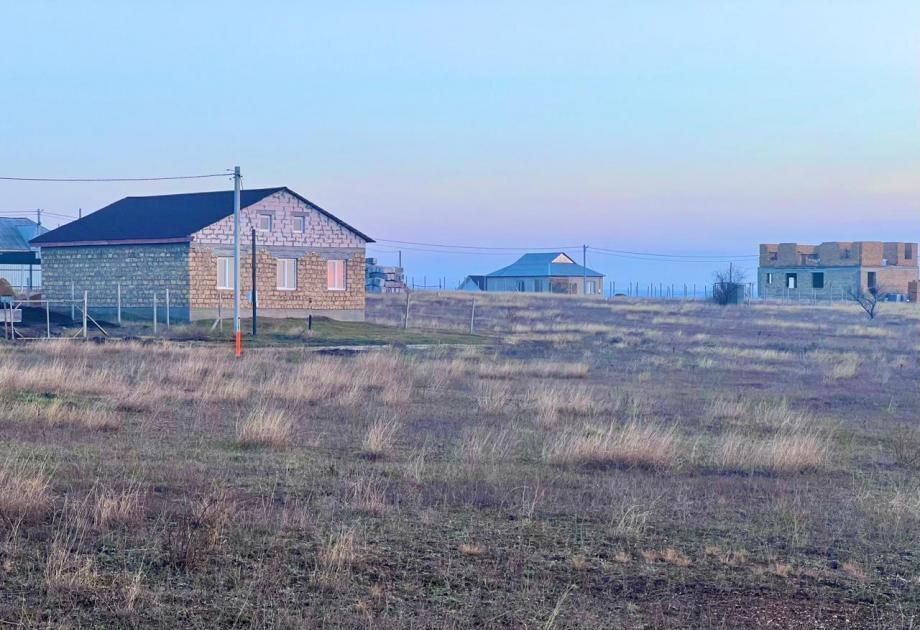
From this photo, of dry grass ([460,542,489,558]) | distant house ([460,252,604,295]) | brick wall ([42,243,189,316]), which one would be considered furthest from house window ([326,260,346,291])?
distant house ([460,252,604,295])

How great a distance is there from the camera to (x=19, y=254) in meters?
64.2

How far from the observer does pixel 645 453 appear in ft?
39.5

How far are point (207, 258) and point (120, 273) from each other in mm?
3945

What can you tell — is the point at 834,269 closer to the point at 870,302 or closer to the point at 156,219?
the point at 870,302

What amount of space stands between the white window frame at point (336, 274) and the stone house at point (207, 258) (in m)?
0.04

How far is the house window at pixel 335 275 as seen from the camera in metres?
44.9

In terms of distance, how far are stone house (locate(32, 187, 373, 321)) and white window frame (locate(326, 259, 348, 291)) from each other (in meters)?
0.04

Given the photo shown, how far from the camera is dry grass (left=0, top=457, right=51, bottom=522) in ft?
26.8

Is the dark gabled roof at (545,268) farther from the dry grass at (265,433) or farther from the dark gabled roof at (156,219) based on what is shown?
the dry grass at (265,433)

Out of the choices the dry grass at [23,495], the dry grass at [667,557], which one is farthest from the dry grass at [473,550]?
the dry grass at [23,495]

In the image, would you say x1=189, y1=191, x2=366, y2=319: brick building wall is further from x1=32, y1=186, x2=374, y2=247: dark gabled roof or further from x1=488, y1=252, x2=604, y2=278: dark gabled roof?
x1=488, y1=252, x2=604, y2=278: dark gabled roof

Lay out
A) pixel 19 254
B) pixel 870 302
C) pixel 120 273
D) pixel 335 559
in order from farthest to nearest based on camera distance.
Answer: pixel 19 254 → pixel 870 302 → pixel 120 273 → pixel 335 559

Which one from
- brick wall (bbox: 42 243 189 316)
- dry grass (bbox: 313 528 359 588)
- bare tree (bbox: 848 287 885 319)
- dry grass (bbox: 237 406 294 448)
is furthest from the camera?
bare tree (bbox: 848 287 885 319)

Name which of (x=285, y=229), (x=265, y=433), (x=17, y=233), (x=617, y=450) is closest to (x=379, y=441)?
(x=265, y=433)
